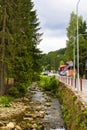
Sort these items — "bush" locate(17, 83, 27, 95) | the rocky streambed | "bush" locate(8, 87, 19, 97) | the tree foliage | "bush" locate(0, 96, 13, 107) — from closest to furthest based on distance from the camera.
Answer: the rocky streambed < "bush" locate(0, 96, 13, 107) < the tree foliage < "bush" locate(8, 87, 19, 97) < "bush" locate(17, 83, 27, 95)

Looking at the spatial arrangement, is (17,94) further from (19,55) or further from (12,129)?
(12,129)

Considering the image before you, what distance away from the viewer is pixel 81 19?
76000 mm

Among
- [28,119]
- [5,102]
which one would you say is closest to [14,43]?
[5,102]

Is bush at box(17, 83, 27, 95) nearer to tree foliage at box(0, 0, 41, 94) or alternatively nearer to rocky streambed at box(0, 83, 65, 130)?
tree foliage at box(0, 0, 41, 94)

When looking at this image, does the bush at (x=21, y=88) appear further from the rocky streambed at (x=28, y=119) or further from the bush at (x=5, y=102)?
the rocky streambed at (x=28, y=119)

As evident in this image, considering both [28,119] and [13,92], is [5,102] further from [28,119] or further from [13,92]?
[28,119]

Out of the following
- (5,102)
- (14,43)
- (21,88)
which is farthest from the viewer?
(21,88)

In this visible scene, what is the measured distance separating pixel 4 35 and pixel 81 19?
44.8m

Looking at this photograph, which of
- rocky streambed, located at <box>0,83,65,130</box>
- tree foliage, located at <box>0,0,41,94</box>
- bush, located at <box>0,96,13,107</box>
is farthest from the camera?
tree foliage, located at <box>0,0,41,94</box>

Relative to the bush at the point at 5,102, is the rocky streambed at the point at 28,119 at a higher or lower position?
lower

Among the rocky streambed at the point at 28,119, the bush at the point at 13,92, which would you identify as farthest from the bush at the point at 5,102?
the bush at the point at 13,92

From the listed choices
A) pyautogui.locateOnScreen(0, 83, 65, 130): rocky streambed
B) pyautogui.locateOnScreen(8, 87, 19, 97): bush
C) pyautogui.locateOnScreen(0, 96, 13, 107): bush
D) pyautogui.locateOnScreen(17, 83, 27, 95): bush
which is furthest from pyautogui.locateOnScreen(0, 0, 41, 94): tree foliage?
pyautogui.locateOnScreen(0, 83, 65, 130): rocky streambed

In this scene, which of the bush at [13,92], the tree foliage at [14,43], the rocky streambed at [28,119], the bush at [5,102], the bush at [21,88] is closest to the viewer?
the rocky streambed at [28,119]

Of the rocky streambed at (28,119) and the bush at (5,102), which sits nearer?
the rocky streambed at (28,119)
